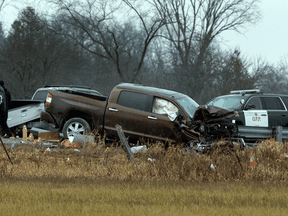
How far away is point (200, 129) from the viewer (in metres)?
9.67

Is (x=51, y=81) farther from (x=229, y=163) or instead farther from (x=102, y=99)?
(x=229, y=163)

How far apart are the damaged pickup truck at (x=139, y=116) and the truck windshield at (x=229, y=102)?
2.40 meters

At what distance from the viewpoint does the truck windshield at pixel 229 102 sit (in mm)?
12929

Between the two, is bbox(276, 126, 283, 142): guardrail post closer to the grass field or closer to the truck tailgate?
the grass field

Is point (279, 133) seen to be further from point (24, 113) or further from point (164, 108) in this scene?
point (24, 113)

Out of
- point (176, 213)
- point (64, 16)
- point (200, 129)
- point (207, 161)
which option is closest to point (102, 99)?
point (200, 129)

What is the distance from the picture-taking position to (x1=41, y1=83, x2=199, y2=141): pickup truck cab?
33.9 feet

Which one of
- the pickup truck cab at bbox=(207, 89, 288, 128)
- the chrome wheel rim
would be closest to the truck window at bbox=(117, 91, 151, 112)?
the chrome wheel rim

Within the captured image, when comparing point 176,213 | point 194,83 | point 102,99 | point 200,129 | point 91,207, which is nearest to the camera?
point 176,213

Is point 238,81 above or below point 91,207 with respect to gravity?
above

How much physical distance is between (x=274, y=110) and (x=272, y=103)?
0.30 meters

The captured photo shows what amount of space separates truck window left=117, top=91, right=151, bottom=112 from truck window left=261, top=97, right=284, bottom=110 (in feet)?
15.3

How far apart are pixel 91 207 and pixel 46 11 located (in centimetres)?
2607

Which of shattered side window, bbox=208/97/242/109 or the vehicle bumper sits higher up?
shattered side window, bbox=208/97/242/109
